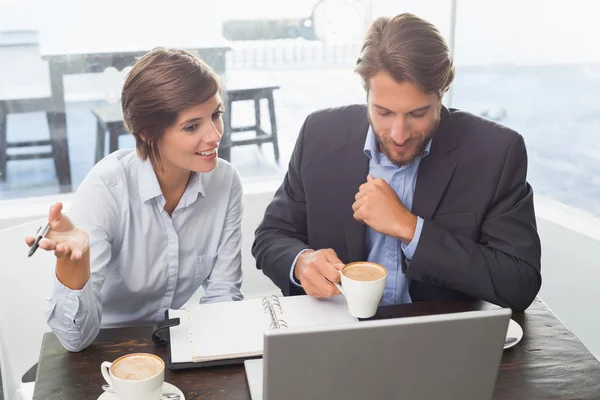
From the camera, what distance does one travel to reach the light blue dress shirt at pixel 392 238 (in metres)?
1.87

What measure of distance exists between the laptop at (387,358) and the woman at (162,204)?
0.75 metres

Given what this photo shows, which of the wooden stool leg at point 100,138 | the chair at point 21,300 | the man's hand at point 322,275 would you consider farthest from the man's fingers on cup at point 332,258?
the wooden stool leg at point 100,138

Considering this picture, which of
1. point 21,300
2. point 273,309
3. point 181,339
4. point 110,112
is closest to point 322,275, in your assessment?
point 273,309

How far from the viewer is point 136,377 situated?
1210 mm

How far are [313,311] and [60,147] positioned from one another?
2044 millimetres

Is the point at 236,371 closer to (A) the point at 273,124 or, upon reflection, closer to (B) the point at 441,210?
(B) the point at 441,210

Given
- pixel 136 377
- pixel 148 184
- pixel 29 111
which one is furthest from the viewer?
pixel 29 111

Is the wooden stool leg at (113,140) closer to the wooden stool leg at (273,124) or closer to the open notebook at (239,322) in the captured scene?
the wooden stool leg at (273,124)

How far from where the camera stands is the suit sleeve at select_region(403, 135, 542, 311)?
168 cm

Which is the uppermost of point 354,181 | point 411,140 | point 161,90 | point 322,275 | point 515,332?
point 161,90

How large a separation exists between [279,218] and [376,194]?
375 mm

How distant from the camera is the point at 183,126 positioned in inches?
70.7

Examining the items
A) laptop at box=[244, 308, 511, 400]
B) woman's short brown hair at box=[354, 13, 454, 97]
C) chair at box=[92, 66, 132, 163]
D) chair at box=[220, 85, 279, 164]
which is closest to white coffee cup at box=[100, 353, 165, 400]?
laptop at box=[244, 308, 511, 400]

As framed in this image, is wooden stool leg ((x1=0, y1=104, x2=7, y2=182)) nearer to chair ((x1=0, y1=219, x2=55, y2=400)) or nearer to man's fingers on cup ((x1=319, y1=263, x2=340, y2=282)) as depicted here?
chair ((x1=0, y1=219, x2=55, y2=400))
